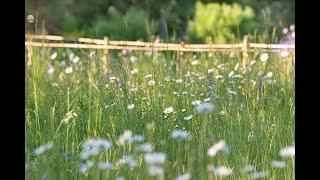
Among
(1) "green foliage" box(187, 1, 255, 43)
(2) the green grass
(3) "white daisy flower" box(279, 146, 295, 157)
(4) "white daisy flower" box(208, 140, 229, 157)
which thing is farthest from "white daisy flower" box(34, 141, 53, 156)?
(1) "green foliage" box(187, 1, 255, 43)

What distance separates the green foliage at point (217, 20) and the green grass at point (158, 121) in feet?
18.1

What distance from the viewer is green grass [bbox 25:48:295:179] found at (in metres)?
2.27

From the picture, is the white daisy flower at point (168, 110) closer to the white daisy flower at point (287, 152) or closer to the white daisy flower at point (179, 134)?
the white daisy flower at point (179, 134)

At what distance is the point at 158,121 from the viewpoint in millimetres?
2744

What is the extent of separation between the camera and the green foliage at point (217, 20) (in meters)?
9.05

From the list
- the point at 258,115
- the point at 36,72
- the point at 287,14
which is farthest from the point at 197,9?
the point at 258,115

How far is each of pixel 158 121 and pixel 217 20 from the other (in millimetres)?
6546

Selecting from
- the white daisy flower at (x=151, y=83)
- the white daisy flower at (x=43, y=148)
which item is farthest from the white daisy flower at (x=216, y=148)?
the white daisy flower at (x=151, y=83)

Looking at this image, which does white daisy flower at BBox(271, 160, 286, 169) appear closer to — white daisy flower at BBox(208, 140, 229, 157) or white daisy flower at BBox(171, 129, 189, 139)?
white daisy flower at BBox(208, 140, 229, 157)

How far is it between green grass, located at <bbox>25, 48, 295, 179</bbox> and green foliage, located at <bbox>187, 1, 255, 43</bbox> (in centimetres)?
552
